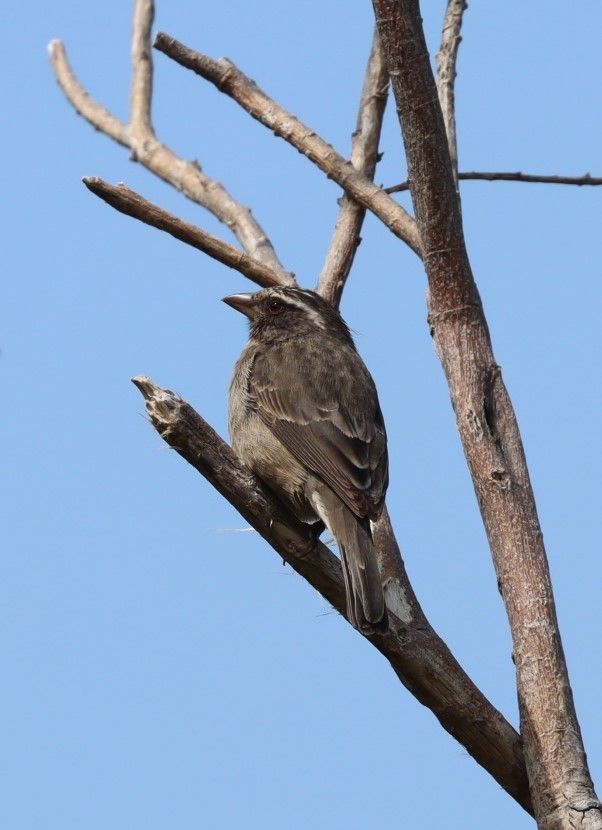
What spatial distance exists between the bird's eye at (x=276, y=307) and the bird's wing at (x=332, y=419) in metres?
0.58

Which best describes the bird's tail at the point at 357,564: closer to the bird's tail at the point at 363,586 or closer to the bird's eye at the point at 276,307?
the bird's tail at the point at 363,586

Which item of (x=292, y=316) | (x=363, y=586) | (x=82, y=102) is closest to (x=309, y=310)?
(x=292, y=316)

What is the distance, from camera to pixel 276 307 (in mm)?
7449

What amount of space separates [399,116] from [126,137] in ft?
17.4

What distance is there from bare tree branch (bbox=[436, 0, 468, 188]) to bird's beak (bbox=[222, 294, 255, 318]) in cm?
153

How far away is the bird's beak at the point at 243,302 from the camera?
7.59 meters

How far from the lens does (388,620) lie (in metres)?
5.46

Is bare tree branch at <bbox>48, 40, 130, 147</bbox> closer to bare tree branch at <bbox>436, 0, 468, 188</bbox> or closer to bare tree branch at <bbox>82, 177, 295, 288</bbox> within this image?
bare tree branch at <bbox>82, 177, 295, 288</bbox>

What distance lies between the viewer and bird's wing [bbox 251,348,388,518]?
605 cm

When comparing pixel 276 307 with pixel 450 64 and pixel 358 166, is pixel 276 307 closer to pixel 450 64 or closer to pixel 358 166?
pixel 358 166

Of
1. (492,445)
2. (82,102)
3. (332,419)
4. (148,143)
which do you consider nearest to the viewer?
(492,445)

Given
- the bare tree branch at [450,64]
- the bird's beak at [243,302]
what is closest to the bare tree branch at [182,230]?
the bird's beak at [243,302]

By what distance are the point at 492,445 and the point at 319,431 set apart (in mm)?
932

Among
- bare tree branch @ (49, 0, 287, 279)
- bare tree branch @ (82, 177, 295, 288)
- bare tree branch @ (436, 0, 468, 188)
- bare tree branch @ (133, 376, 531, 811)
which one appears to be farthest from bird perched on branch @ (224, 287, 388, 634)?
bare tree branch @ (436, 0, 468, 188)
